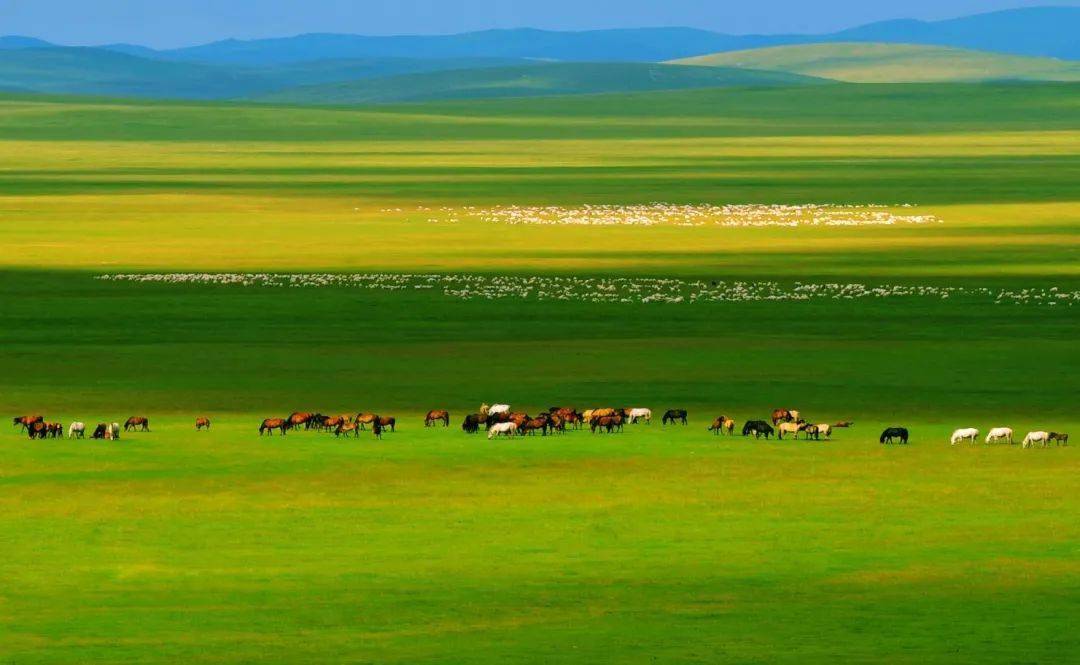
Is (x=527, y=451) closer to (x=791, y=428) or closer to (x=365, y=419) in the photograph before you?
(x=365, y=419)

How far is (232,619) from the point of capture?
17.2 metres

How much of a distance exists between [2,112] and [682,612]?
5728 inches

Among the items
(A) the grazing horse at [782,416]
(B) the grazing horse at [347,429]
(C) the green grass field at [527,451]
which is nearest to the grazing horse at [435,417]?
(C) the green grass field at [527,451]

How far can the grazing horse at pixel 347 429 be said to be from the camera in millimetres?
28156

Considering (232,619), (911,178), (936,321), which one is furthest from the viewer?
(911,178)

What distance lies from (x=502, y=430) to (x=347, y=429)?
6.47 feet

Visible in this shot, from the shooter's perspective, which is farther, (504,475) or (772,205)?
(772,205)

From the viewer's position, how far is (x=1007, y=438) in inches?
1097

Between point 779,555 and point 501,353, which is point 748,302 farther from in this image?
point 779,555

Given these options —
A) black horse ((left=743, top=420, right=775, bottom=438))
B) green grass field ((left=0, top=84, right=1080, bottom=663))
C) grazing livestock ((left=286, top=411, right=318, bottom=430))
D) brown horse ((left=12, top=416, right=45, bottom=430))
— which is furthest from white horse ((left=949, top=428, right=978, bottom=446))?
brown horse ((left=12, top=416, right=45, bottom=430))

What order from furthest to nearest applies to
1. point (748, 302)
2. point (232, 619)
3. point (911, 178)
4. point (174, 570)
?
point (911, 178)
point (748, 302)
point (174, 570)
point (232, 619)

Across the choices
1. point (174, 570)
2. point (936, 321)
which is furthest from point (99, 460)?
point (936, 321)

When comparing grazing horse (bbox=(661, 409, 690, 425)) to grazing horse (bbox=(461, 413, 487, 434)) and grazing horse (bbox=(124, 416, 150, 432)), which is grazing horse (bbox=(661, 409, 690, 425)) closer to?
grazing horse (bbox=(461, 413, 487, 434))

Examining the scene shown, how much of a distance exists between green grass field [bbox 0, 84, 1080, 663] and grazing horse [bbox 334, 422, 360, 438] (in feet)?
1.26
